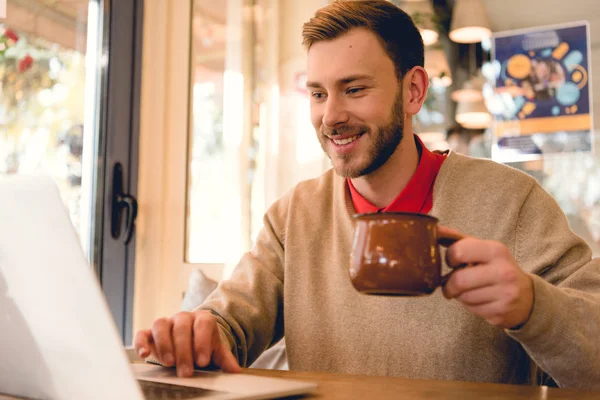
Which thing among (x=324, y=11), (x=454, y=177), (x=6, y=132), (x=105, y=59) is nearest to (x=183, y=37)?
(x=105, y=59)

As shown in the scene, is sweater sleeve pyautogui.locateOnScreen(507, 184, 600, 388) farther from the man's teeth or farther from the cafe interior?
the cafe interior

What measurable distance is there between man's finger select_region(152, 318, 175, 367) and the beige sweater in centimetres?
26

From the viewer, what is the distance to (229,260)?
3002 millimetres

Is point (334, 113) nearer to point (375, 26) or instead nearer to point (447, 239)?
point (375, 26)

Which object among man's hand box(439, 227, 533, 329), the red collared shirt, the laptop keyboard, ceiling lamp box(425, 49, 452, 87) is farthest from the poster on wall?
the laptop keyboard

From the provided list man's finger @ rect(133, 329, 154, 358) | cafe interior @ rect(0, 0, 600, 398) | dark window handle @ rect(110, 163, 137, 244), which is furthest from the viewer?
→ dark window handle @ rect(110, 163, 137, 244)

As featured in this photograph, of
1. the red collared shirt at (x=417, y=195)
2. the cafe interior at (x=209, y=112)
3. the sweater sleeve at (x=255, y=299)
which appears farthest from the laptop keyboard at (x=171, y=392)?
the cafe interior at (x=209, y=112)

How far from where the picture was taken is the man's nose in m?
1.48

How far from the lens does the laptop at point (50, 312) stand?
1.87 feet

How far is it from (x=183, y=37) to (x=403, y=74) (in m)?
1.50

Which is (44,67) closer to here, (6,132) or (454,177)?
(6,132)

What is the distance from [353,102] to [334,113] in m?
0.06

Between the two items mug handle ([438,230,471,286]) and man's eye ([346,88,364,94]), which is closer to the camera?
mug handle ([438,230,471,286])

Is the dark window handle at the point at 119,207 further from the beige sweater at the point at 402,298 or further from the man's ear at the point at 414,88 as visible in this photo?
the man's ear at the point at 414,88
